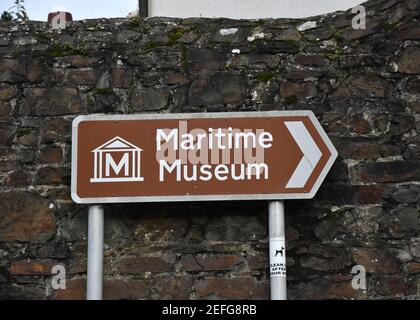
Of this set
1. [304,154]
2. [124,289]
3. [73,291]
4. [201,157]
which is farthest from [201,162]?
[73,291]

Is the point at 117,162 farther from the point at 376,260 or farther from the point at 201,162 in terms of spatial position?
the point at 376,260

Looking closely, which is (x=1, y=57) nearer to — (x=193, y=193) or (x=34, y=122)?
(x=34, y=122)

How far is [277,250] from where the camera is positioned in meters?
4.19

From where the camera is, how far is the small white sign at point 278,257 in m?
4.16

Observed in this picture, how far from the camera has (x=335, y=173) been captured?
439cm

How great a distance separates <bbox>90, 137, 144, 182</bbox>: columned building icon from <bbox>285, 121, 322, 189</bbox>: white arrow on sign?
2.82ft

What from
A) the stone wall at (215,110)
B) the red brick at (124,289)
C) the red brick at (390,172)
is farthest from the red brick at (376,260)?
the red brick at (124,289)

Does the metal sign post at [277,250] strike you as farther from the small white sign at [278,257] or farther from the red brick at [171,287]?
the red brick at [171,287]

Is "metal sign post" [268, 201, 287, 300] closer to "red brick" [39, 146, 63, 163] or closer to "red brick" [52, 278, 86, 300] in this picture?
"red brick" [52, 278, 86, 300]

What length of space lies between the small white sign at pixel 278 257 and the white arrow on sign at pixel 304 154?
31 cm

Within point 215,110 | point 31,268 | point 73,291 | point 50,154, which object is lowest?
point 73,291

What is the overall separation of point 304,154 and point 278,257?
0.60 m
